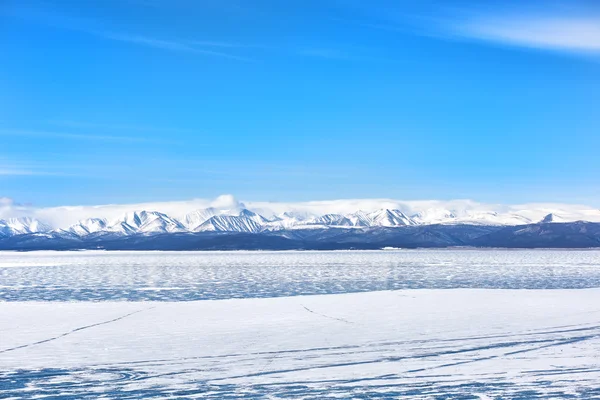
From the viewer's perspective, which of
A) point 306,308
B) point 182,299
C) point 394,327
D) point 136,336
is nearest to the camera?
point 136,336

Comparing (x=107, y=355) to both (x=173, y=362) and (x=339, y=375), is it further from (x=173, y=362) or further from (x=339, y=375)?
(x=339, y=375)

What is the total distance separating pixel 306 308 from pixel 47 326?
396 inches

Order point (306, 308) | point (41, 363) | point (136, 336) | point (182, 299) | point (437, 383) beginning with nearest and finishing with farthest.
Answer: point (437, 383) → point (41, 363) → point (136, 336) → point (306, 308) → point (182, 299)

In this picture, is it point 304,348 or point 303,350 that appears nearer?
point 303,350

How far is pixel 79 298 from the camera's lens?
3281cm

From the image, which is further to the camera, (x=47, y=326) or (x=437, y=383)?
(x=47, y=326)

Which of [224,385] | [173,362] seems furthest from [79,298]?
[224,385]

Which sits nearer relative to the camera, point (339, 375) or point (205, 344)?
point (339, 375)

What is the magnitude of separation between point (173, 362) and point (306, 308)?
11759mm

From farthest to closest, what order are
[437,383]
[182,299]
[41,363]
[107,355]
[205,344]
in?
[182,299]
[205,344]
[107,355]
[41,363]
[437,383]

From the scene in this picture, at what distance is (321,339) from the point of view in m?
18.2

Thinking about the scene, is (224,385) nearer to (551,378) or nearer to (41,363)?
(41,363)

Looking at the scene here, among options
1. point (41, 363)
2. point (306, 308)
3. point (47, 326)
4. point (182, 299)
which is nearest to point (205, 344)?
point (41, 363)

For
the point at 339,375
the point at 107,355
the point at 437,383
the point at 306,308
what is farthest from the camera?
the point at 306,308
